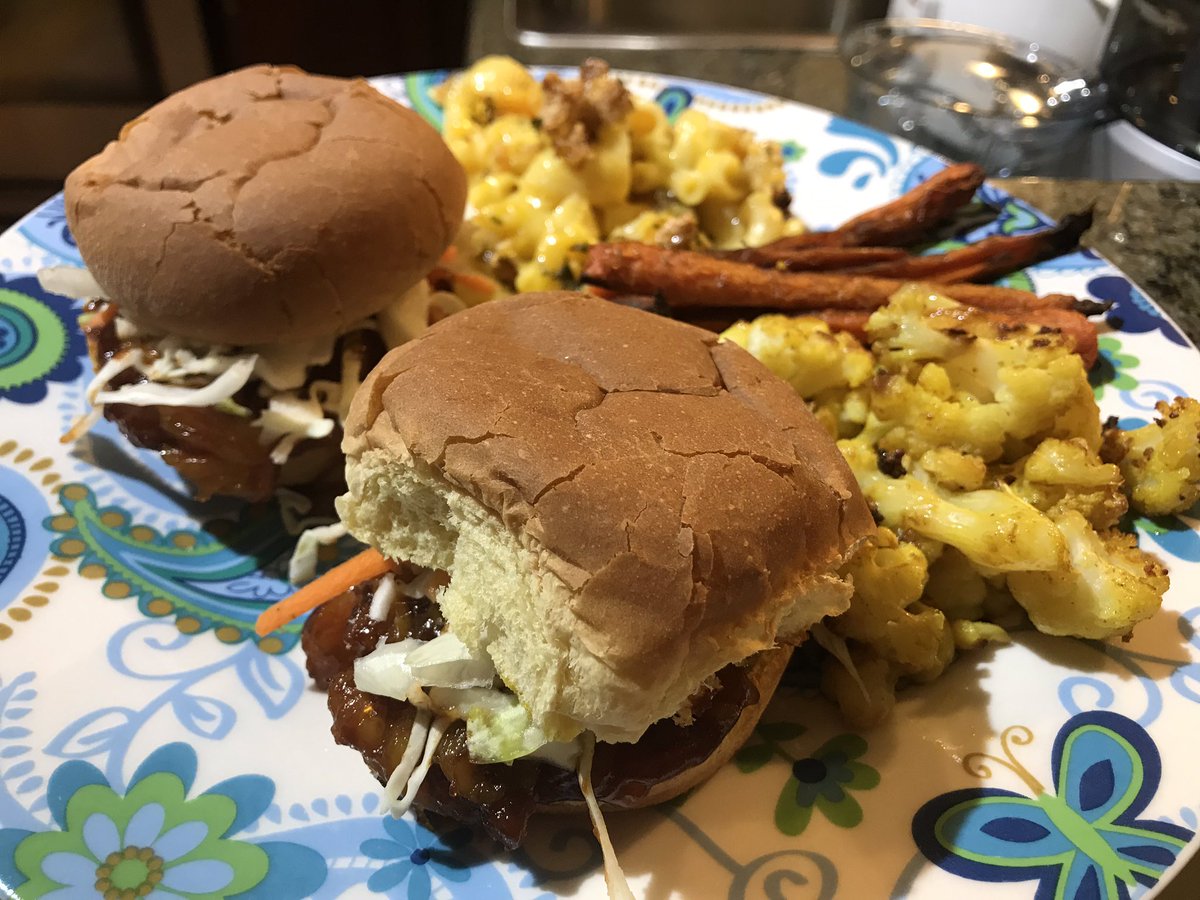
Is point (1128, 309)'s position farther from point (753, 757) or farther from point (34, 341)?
point (34, 341)

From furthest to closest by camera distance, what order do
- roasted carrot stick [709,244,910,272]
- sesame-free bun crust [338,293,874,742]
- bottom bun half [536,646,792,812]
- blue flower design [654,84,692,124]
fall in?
blue flower design [654,84,692,124] < roasted carrot stick [709,244,910,272] < bottom bun half [536,646,792,812] < sesame-free bun crust [338,293,874,742]

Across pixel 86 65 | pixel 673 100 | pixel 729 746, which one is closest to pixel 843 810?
pixel 729 746

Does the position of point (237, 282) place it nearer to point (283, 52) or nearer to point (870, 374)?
point (870, 374)

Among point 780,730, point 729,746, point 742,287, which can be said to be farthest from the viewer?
point 742,287

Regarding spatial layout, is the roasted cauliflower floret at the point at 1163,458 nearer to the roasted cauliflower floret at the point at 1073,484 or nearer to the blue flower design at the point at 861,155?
the roasted cauliflower floret at the point at 1073,484

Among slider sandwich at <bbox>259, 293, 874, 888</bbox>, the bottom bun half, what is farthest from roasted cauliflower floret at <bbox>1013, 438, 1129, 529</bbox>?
the bottom bun half

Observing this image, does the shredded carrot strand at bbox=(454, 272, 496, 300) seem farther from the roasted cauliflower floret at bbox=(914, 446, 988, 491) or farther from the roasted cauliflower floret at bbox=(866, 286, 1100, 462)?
the roasted cauliflower floret at bbox=(914, 446, 988, 491)
